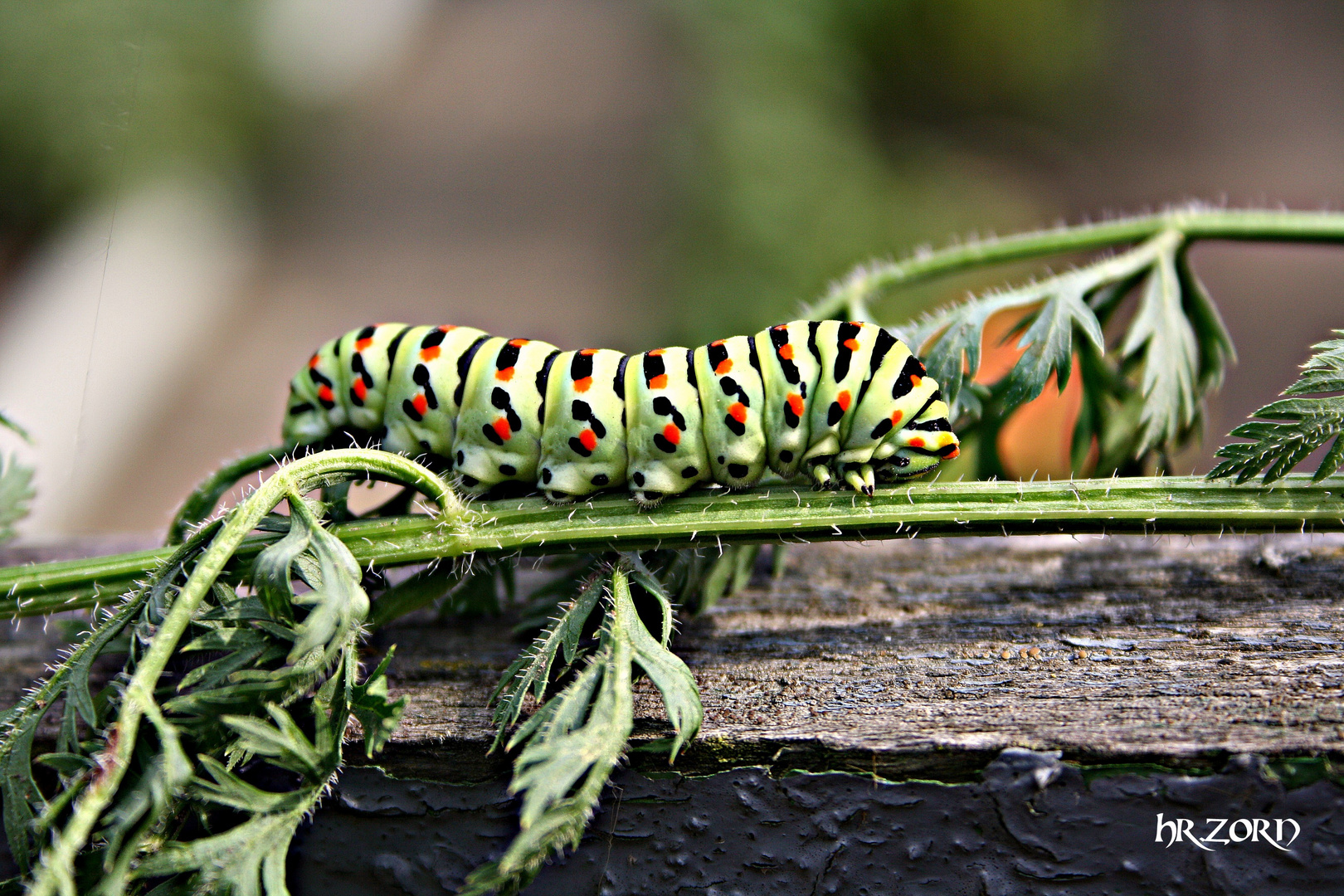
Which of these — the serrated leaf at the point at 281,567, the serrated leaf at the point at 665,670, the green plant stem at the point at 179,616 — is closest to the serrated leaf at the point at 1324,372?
the serrated leaf at the point at 665,670

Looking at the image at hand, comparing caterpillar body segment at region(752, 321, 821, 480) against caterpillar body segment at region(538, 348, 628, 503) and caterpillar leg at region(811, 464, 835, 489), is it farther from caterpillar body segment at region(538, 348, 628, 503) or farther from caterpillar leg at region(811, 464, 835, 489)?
caterpillar body segment at region(538, 348, 628, 503)

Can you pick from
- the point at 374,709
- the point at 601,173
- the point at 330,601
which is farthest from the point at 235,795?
the point at 601,173

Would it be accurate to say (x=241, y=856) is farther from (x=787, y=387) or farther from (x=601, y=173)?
(x=601, y=173)

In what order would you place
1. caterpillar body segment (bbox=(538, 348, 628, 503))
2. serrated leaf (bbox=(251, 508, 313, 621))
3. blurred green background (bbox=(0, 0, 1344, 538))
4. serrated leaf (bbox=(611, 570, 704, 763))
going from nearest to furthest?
1. serrated leaf (bbox=(251, 508, 313, 621))
2. serrated leaf (bbox=(611, 570, 704, 763))
3. caterpillar body segment (bbox=(538, 348, 628, 503))
4. blurred green background (bbox=(0, 0, 1344, 538))

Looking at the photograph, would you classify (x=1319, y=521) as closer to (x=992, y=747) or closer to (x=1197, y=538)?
(x=1197, y=538)

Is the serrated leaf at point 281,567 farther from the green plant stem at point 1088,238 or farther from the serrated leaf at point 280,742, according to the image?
the green plant stem at point 1088,238

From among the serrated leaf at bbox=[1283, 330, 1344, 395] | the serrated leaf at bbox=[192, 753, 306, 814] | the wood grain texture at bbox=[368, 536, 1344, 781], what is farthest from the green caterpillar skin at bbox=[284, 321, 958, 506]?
the serrated leaf at bbox=[192, 753, 306, 814]
